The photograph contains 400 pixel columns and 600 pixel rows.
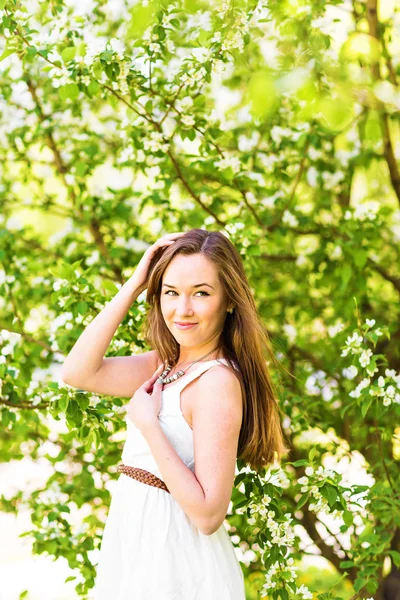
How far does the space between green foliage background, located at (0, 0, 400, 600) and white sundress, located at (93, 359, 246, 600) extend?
0.32 metres

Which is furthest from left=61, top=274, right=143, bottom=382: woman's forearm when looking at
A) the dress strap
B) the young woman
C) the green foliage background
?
the dress strap

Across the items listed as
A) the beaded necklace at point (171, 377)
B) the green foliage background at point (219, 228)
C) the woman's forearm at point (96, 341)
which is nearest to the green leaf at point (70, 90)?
the green foliage background at point (219, 228)

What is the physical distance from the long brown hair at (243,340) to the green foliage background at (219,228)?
0.20m

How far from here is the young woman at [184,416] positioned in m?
1.91

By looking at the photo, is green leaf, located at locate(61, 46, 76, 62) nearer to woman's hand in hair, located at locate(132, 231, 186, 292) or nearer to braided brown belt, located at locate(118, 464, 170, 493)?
woman's hand in hair, located at locate(132, 231, 186, 292)

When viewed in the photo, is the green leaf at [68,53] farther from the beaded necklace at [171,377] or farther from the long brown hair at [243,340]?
the beaded necklace at [171,377]

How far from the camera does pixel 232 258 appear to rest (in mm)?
2168

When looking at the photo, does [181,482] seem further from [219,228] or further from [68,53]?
[219,228]

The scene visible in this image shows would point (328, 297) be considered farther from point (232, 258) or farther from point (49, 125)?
point (232, 258)

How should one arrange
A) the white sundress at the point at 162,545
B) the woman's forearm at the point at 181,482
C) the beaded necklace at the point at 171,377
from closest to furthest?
the woman's forearm at the point at 181,482 → the white sundress at the point at 162,545 → the beaded necklace at the point at 171,377

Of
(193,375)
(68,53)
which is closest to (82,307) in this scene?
(193,375)

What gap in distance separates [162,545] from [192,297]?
618 mm

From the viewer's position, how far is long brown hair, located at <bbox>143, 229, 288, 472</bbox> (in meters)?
2.12

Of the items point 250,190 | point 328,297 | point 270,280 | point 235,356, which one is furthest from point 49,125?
point 235,356
